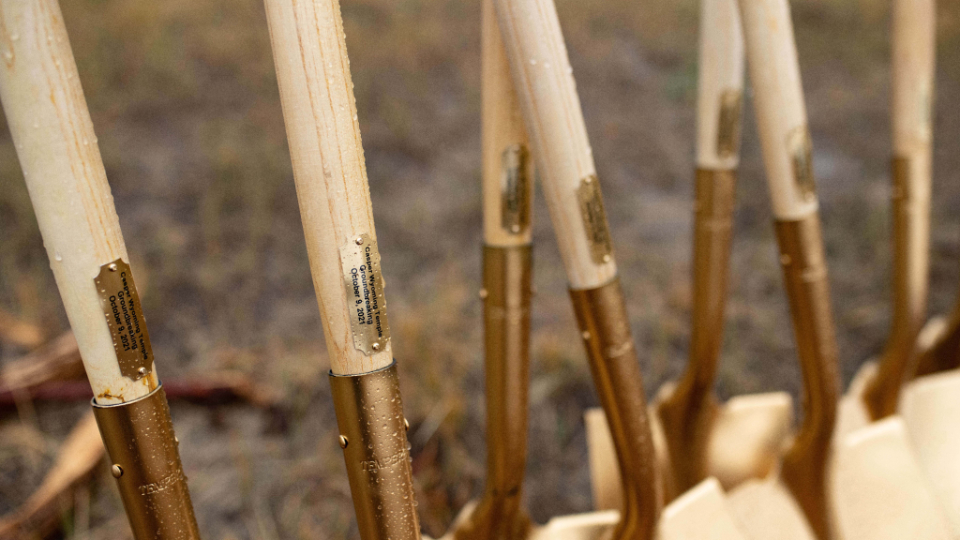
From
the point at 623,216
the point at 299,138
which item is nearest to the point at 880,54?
the point at 623,216

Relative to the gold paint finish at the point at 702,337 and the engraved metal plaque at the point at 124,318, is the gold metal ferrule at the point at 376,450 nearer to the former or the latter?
the engraved metal plaque at the point at 124,318

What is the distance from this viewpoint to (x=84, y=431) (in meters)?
0.74

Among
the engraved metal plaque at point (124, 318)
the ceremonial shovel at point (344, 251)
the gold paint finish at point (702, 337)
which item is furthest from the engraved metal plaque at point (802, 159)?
the engraved metal plaque at point (124, 318)

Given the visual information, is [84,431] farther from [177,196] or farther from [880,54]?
[880,54]

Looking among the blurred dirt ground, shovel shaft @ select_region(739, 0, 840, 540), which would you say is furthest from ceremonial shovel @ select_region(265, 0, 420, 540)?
the blurred dirt ground

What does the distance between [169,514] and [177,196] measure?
1.03 metres

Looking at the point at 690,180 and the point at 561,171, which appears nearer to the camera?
the point at 561,171

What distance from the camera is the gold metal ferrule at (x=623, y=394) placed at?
1.41ft

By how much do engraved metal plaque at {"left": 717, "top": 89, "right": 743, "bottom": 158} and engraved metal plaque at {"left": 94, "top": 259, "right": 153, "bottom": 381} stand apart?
19.6 inches

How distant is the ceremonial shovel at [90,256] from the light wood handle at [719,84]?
1.60 ft

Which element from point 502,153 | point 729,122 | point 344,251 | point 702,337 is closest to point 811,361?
point 702,337

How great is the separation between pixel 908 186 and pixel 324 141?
63 centimetres

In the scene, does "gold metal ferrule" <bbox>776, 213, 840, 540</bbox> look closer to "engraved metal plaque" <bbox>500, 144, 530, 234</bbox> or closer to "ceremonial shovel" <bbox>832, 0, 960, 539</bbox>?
"ceremonial shovel" <bbox>832, 0, 960, 539</bbox>

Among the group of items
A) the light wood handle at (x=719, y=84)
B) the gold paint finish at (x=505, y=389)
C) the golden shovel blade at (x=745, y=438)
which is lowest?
the golden shovel blade at (x=745, y=438)
